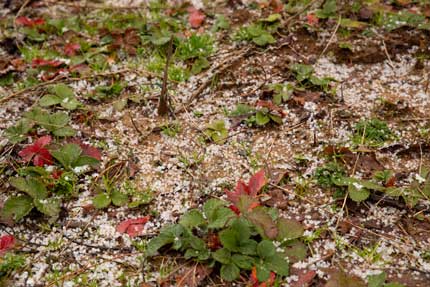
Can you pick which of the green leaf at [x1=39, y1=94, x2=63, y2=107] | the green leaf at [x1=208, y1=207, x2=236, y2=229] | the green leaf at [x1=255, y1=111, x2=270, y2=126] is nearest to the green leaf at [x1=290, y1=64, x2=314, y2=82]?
the green leaf at [x1=255, y1=111, x2=270, y2=126]

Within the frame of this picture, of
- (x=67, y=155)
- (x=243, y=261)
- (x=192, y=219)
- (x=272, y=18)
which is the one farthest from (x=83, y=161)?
(x=272, y=18)

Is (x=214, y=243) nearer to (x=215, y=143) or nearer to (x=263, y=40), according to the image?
(x=215, y=143)

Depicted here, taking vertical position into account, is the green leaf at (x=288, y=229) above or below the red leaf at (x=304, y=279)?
above

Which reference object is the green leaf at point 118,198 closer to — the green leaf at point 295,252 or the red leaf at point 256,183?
the red leaf at point 256,183

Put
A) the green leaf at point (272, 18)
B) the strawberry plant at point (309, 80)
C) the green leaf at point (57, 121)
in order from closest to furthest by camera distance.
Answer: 1. the green leaf at point (57, 121)
2. the strawberry plant at point (309, 80)
3. the green leaf at point (272, 18)

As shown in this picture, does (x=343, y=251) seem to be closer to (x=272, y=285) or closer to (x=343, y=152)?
(x=272, y=285)

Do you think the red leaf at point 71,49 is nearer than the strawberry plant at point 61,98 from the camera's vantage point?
No

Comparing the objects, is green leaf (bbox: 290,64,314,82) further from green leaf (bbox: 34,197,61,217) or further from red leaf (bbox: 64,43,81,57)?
green leaf (bbox: 34,197,61,217)

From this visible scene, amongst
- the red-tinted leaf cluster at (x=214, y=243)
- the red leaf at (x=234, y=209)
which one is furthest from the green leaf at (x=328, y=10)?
the red-tinted leaf cluster at (x=214, y=243)

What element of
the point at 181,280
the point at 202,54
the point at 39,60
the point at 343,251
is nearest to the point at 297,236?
the point at 343,251
